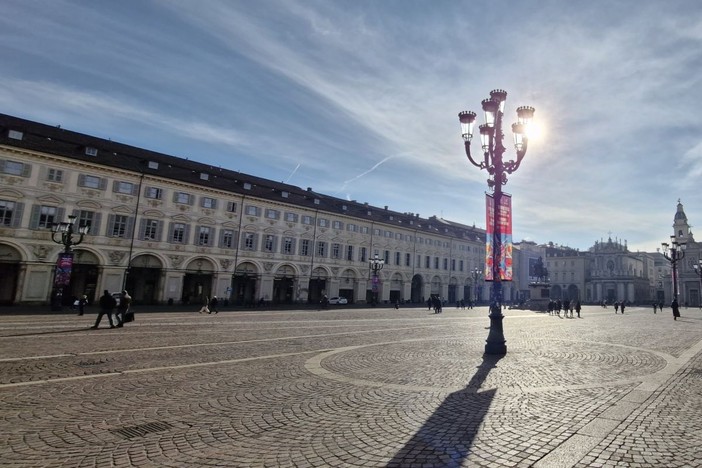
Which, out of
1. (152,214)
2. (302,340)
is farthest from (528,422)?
(152,214)

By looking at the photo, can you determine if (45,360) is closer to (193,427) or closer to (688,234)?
(193,427)

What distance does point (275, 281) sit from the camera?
160 feet

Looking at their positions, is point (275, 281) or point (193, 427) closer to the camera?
point (193, 427)

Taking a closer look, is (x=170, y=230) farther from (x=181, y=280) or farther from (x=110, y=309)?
(x=110, y=309)

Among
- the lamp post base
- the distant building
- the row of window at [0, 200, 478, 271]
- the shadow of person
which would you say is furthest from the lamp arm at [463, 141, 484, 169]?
the distant building

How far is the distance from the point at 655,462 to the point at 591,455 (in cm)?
70

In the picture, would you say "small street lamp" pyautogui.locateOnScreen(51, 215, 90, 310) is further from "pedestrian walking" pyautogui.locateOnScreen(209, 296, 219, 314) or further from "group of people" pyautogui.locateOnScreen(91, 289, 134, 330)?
"group of people" pyautogui.locateOnScreen(91, 289, 134, 330)

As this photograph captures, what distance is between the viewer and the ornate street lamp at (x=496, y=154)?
13.0 meters

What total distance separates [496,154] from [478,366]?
24.0 ft

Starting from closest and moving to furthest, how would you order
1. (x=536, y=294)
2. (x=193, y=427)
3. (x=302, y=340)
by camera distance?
(x=193, y=427) → (x=302, y=340) → (x=536, y=294)

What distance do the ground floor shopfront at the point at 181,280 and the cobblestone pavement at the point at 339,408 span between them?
23280 millimetres

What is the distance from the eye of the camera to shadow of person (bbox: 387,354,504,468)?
471cm

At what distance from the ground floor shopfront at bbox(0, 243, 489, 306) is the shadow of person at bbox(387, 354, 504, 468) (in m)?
29.2

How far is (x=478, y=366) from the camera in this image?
10688 millimetres
